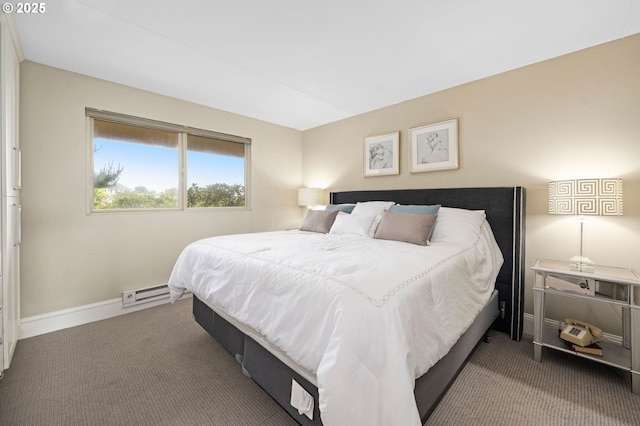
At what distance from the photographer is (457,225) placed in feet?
7.79

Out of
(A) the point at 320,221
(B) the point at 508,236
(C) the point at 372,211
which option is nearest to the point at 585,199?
(B) the point at 508,236

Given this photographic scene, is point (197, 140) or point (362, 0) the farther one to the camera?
point (197, 140)

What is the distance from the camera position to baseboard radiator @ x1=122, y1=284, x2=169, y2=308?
2.90 meters

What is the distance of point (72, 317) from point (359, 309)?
3002 mm

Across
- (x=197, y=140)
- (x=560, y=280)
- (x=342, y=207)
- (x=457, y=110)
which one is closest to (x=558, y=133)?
(x=457, y=110)

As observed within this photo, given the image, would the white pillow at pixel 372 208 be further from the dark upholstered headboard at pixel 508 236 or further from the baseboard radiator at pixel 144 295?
the baseboard radiator at pixel 144 295

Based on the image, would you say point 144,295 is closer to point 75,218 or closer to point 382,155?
point 75,218

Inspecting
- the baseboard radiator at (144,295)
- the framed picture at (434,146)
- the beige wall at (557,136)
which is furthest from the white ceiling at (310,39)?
the baseboard radiator at (144,295)

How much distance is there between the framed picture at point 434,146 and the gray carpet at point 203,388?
1.82 metres

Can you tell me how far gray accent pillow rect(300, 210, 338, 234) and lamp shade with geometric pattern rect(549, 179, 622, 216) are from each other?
1999mm

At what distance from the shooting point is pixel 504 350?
7.11ft

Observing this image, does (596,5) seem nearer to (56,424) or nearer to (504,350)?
(504,350)

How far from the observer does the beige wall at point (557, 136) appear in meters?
2.09

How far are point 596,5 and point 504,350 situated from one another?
249 cm
